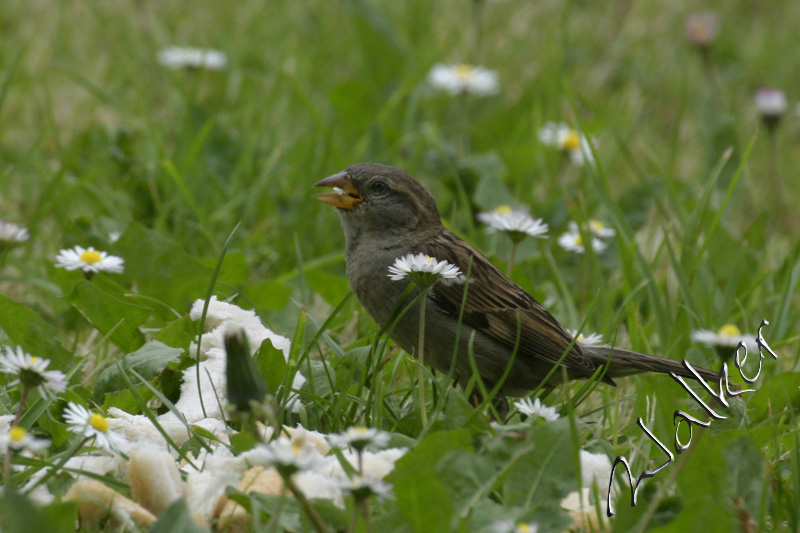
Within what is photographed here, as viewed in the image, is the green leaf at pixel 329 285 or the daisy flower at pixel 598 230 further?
the daisy flower at pixel 598 230

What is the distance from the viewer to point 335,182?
3.78m

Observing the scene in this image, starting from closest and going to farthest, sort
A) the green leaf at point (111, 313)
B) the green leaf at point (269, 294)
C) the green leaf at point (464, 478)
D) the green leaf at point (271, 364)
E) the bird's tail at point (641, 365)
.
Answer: the green leaf at point (464, 478)
the green leaf at point (271, 364)
the green leaf at point (111, 313)
the bird's tail at point (641, 365)
the green leaf at point (269, 294)

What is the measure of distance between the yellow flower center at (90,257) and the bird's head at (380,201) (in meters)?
0.83

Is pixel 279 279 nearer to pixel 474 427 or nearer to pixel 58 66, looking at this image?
pixel 474 427

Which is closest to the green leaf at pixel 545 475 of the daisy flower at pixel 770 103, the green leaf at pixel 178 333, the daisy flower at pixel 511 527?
the daisy flower at pixel 511 527

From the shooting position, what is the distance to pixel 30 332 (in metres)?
2.96

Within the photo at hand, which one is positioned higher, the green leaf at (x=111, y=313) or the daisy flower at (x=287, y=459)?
the green leaf at (x=111, y=313)

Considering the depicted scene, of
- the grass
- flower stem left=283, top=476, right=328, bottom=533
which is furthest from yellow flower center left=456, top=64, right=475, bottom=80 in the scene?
flower stem left=283, top=476, right=328, bottom=533

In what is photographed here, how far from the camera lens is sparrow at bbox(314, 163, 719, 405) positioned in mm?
3258

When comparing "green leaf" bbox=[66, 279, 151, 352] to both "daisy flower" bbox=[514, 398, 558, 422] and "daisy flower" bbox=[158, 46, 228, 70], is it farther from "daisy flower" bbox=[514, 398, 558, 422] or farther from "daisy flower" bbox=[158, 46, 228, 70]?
"daisy flower" bbox=[158, 46, 228, 70]

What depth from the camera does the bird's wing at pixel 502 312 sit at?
133 inches

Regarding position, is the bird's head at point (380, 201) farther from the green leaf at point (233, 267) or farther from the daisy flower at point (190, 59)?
the daisy flower at point (190, 59)

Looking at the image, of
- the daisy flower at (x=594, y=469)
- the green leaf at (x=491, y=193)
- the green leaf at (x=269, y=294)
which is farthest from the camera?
the green leaf at (x=491, y=193)

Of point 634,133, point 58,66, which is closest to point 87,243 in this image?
point 58,66
